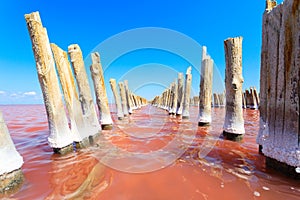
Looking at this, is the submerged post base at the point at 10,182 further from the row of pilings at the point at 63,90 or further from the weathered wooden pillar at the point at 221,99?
the weathered wooden pillar at the point at 221,99

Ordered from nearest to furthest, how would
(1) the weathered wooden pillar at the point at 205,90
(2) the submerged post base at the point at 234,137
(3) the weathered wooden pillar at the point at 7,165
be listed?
(3) the weathered wooden pillar at the point at 7,165, (2) the submerged post base at the point at 234,137, (1) the weathered wooden pillar at the point at 205,90

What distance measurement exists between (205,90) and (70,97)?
5.33 m

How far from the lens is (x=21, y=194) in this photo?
221 centimetres

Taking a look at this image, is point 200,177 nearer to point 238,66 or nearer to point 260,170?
point 260,170

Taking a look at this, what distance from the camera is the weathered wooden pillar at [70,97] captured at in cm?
407

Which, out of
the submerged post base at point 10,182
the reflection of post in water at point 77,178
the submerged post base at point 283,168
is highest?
the submerged post base at point 283,168

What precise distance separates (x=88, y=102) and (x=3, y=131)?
289 centimetres

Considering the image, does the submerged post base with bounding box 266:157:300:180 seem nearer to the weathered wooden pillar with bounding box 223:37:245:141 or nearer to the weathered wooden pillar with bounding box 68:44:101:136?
the weathered wooden pillar with bounding box 223:37:245:141

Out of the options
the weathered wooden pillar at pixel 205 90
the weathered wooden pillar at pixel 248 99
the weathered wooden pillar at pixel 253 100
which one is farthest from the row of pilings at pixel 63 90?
the weathered wooden pillar at pixel 248 99

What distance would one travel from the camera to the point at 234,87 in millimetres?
4578

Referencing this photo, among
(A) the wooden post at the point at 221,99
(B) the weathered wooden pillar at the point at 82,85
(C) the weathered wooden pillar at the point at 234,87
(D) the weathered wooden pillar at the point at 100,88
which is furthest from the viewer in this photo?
(A) the wooden post at the point at 221,99

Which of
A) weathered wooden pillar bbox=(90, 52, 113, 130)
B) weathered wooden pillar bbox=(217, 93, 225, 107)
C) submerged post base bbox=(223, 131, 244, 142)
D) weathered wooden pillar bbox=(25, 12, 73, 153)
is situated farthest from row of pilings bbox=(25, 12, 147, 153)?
weathered wooden pillar bbox=(217, 93, 225, 107)

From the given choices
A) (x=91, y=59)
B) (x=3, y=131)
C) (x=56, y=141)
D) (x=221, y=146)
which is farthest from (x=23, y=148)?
(x=221, y=146)

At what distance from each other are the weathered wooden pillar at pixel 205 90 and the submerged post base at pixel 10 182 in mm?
6539
